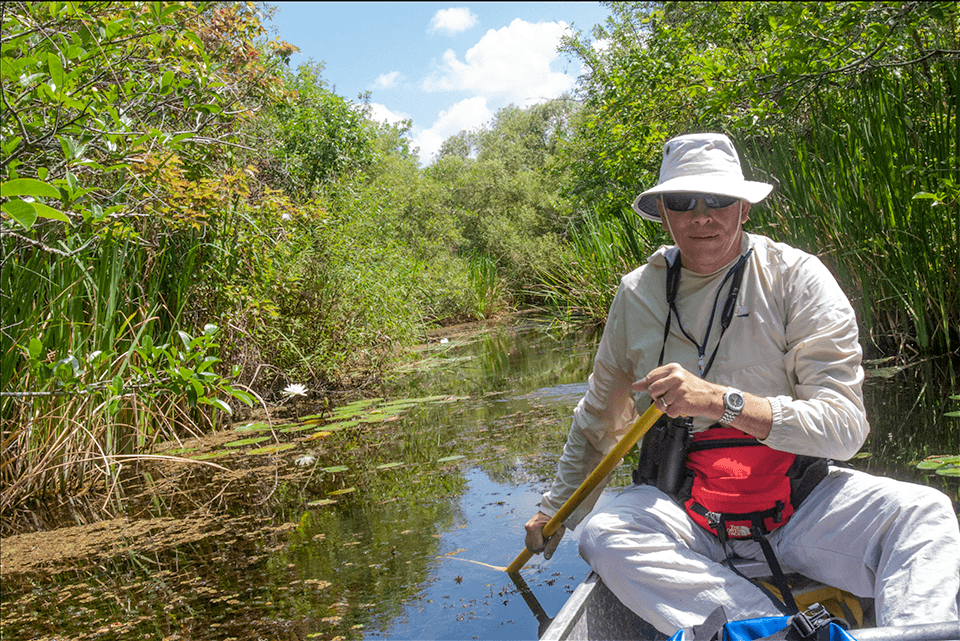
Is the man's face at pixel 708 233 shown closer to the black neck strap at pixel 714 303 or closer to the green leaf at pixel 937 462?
the black neck strap at pixel 714 303

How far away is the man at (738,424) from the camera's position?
5.74ft

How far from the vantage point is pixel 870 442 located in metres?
3.57

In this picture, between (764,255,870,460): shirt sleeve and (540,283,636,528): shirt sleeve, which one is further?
(540,283,636,528): shirt sleeve

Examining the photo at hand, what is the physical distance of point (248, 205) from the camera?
6004 millimetres

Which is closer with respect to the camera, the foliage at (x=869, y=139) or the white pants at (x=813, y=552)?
the white pants at (x=813, y=552)

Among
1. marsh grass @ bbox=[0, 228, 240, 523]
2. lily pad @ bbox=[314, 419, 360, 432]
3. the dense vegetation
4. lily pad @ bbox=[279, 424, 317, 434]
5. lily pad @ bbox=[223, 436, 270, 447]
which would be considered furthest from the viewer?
lily pad @ bbox=[279, 424, 317, 434]

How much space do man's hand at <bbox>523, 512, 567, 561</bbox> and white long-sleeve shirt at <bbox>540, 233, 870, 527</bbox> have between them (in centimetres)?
3

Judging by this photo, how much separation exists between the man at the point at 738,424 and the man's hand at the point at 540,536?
22 centimetres

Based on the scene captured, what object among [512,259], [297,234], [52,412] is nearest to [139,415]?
[52,412]

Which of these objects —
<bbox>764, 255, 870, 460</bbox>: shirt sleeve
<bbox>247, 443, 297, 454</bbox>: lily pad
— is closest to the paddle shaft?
<bbox>764, 255, 870, 460</bbox>: shirt sleeve

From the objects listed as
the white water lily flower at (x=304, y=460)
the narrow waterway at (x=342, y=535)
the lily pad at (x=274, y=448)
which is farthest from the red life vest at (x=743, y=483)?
the lily pad at (x=274, y=448)

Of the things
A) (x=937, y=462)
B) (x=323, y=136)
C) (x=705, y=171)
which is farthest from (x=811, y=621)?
(x=323, y=136)

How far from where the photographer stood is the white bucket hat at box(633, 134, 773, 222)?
6.36 feet

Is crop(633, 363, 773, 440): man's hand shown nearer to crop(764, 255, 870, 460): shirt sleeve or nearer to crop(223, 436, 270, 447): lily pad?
crop(764, 255, 870, 460): shirt sleeve
